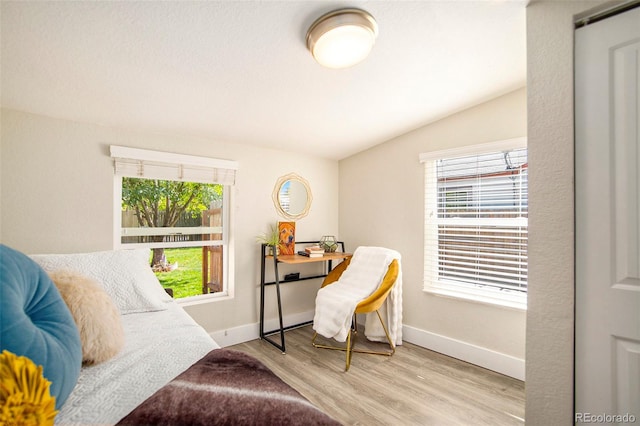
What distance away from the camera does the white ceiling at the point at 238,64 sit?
1.42m

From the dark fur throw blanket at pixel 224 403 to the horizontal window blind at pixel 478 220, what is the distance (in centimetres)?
232

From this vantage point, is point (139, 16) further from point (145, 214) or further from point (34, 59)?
point (145, 214)

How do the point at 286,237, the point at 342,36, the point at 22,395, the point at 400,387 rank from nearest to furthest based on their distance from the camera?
the point at 22,395, the point at 342,36, the point at 400,387, the point at 286,237

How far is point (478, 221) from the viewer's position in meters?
2.70

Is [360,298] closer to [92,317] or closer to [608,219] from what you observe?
[608,219]

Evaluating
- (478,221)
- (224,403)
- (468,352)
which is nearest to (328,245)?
(478,221)

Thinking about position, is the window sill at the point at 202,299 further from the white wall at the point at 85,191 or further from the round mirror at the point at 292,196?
the round mirror at the point at 292,196

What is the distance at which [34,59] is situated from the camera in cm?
157

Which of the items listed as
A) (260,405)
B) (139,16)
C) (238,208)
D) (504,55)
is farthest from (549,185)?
(238,208)

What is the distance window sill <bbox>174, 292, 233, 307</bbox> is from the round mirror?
1.07 m

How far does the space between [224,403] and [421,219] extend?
2.62 metres

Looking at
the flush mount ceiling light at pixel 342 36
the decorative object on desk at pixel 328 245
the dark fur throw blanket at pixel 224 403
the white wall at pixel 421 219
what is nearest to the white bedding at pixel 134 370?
the dark fur throw blanket at pixel 224 403

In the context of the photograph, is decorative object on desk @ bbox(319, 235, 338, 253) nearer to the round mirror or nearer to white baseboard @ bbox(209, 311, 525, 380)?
the round mirror

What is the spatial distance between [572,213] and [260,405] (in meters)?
1.49
